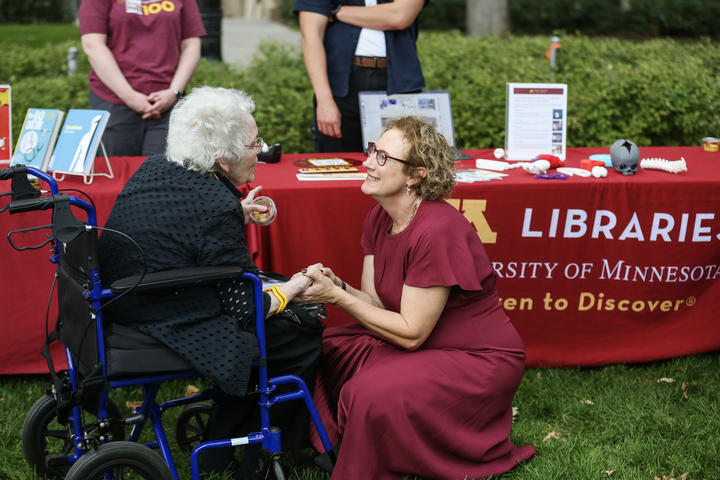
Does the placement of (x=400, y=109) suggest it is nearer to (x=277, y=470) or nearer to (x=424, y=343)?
(x=424, y=343)

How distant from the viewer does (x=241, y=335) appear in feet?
8.71

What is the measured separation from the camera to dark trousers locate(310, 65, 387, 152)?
4.37 metres

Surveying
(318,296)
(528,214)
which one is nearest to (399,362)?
(318,296)

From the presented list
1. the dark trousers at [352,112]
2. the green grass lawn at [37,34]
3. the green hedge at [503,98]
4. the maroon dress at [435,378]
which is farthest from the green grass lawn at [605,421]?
the green grass lawn at [37,34]

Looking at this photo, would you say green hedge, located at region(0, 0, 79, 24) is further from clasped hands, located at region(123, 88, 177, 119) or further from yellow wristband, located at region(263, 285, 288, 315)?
yellow wristband, located at region(263, 285, 288, 315)

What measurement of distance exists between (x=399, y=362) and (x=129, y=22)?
2409 mm

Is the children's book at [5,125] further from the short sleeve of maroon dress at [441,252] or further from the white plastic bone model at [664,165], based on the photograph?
the white plastic bone model at [664,165]

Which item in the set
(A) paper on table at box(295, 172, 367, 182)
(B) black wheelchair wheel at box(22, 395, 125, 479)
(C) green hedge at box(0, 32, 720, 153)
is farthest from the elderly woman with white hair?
(C) green hedge at box(0, 32, 720, 153)

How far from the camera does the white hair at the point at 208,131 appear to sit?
2.73 meters

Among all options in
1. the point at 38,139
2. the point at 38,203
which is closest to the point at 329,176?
the point at 38,139

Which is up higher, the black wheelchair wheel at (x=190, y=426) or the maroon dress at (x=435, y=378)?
the maroon dress at (x=435, y=378)

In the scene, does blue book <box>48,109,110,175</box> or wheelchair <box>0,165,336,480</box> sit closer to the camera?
wheelchair <box>0,165,336,480</box>

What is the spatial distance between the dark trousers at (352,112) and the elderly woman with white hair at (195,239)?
1.64 metres

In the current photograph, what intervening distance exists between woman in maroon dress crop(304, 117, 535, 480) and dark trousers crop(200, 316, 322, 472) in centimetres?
11
